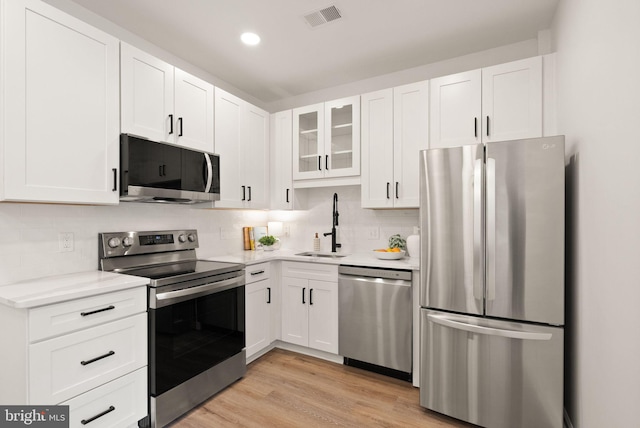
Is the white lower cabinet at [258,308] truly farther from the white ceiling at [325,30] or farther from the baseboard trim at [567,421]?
the baseboard trim at [567,421]

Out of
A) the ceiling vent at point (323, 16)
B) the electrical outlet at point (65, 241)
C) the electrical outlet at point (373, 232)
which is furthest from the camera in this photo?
the electrical outlet at point (373, 232)

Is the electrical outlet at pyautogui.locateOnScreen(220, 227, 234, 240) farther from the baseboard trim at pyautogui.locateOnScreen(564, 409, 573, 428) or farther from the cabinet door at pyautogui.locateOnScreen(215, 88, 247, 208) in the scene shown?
the baseboard trim at pyautogui.locateOnScreen(564, 409, 573, 428)

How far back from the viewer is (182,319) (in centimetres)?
208

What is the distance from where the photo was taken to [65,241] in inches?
81.6

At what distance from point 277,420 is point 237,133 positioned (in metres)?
2.45

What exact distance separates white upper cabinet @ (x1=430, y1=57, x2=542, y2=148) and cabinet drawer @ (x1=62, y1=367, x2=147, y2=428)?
2735 mm

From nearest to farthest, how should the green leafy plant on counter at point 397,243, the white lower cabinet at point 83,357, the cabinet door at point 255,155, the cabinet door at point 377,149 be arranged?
the white lower cabinet at point 83,357 < the cabinet door at point 377,149 < the green leafy plant on counter at point 397,243 < the cabinet door at point 255,155

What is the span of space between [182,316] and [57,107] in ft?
4.71

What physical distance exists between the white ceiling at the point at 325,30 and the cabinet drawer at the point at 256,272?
1.95 m

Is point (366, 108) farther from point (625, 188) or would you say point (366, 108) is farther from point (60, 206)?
point (60, 206)

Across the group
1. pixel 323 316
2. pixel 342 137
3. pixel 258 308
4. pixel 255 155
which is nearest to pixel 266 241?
pixel 258 308

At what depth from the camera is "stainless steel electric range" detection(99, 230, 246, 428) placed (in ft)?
6.38

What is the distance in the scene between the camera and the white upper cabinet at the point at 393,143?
2.76 metres

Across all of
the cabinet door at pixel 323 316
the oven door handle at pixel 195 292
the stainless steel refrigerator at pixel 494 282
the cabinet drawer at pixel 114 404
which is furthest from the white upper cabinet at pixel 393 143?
the cabinet drawer at pixel 114 404
